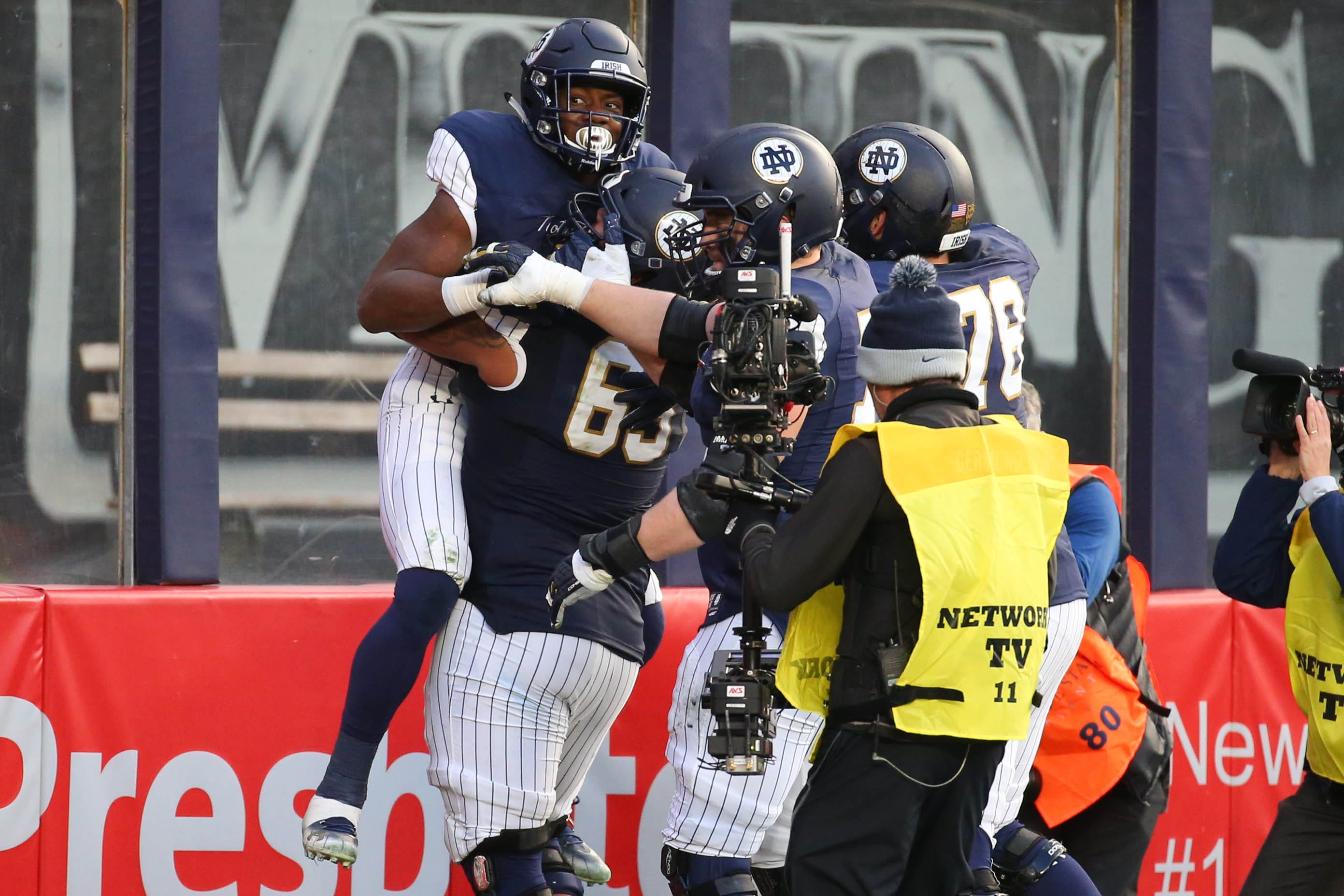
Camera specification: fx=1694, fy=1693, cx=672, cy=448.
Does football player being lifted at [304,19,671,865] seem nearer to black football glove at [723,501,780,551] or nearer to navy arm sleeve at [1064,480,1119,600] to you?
black football glove at [723,501,780,551]

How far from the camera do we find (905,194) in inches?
183

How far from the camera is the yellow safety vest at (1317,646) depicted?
4.53 m

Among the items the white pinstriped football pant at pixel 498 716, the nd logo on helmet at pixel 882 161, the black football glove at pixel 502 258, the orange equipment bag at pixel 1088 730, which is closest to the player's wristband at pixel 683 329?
the black football glove at pixel 502 258

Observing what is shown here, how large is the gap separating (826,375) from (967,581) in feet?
2.52

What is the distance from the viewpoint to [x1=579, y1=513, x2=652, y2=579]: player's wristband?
11.4ft

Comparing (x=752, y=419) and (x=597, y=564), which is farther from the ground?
(x=752, y=419)

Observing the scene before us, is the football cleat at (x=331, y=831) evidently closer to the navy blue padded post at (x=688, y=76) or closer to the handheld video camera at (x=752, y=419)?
the handheld video camera at (x=752, y=419)

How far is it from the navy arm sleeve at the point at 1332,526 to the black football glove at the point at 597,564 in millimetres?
1966

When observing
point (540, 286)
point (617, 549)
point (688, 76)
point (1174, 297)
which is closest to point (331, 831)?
point (617, 549)

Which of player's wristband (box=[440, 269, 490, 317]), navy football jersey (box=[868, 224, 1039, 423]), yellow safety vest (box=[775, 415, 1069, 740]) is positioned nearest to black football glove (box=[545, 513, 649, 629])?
yellow safety vest (box=[775, 415, 1069, 740])

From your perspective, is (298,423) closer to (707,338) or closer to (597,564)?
(707,338)

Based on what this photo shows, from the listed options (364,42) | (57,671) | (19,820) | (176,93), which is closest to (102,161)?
(176,93)

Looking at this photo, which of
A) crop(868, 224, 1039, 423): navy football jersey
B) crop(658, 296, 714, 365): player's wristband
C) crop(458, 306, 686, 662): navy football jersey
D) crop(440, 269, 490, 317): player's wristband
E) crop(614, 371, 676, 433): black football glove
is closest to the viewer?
crop(658, 296, 714, 365): player's wristband

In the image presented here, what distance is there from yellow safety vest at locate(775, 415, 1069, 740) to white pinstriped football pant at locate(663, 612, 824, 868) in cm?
64
